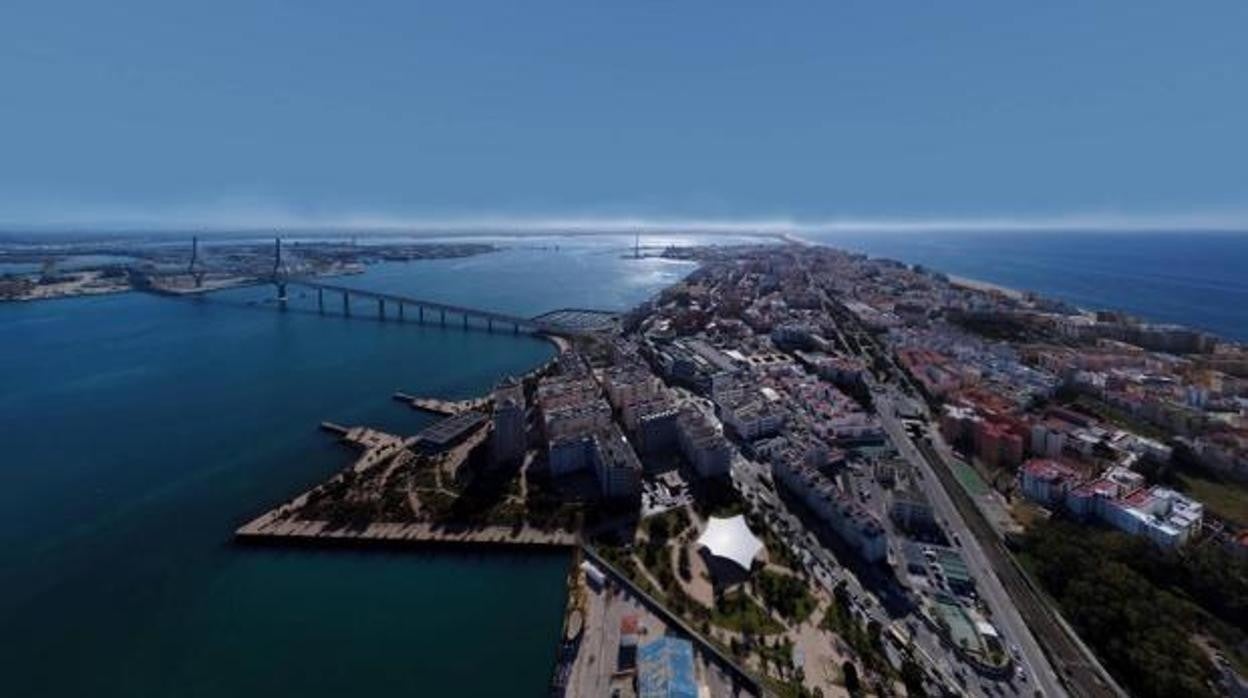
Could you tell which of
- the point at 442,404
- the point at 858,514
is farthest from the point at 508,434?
the point at 858,514

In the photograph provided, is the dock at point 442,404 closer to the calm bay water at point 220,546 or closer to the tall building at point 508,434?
the calm bay water at point 220,546

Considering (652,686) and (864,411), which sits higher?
(864,411)

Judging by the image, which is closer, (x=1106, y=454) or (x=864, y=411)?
(x=1106, y=454)

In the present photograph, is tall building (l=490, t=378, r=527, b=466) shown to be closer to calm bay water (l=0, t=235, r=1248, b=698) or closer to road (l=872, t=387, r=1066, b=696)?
calm bay water (l=0, t=235, r=1248, b=698)

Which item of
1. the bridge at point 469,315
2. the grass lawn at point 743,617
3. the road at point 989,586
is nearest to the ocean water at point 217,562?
the grass lawn at point 743,617

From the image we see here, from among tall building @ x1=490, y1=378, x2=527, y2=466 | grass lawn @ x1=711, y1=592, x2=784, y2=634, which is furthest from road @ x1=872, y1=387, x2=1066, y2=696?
tall building @ x1=490, y1=378, x2=527, y2=466

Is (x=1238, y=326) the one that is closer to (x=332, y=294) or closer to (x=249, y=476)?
(x=249, y=476)

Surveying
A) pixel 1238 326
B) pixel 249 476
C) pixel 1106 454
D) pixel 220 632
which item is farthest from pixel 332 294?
pixel 1238 326
